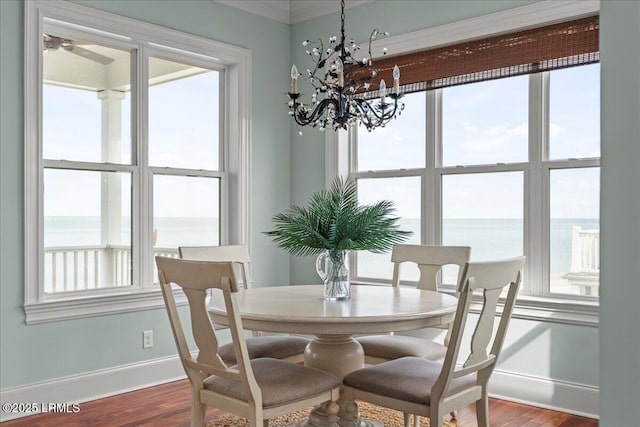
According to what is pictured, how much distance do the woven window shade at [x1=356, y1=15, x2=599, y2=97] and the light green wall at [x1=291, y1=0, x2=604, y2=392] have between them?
Answer: 0.64 ft

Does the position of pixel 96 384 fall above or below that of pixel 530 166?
below

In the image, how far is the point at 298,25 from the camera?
4.80 metres

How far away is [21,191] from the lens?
130 inches

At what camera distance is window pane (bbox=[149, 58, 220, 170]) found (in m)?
4.09

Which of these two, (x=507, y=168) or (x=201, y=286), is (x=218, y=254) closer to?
(x=201, y=286)

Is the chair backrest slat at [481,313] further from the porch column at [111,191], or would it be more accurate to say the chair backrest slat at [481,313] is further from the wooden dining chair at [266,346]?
the porch column at [111,191]

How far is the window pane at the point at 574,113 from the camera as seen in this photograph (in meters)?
3.40

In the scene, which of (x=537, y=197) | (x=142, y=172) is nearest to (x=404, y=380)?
(x=537, y=197)

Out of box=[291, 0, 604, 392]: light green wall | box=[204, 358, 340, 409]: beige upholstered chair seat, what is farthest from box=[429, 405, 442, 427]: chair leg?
box=[291, 0, 604, 392]: light green wall

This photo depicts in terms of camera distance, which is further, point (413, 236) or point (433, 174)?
point (413, 236)

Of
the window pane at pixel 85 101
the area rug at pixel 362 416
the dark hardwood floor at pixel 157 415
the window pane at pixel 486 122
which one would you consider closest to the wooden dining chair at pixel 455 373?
the area rug at pixel 362 416

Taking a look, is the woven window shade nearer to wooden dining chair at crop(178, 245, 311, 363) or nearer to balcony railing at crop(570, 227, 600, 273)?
balcony railing at crop(570, 227, 600, 273)

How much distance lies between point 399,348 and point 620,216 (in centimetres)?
225

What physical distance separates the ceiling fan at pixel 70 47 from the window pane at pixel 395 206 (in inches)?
80.0
